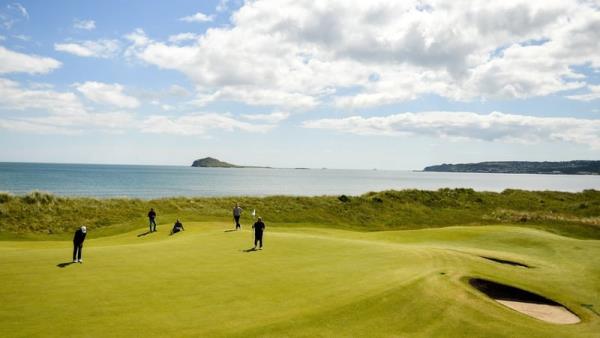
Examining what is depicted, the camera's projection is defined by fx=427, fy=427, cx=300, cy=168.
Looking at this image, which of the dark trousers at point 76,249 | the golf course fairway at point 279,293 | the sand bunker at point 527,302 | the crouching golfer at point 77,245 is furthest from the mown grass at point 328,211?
the sand bunker at point 527,302

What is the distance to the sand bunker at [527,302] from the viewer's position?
16.5 metres

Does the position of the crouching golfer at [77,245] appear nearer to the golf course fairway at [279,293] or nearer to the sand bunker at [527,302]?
the golf course fairway at [279,293]

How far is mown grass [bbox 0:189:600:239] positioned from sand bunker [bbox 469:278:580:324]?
98.7ft

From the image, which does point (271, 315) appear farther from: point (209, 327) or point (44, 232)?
point (44, 232)

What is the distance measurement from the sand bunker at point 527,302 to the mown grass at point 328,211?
3009 cm

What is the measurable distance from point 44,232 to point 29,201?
9.60 metres

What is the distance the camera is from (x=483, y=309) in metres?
15.3

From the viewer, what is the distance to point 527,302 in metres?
18.2

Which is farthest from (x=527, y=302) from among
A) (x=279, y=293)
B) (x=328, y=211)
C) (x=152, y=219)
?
(x=328, y=211)

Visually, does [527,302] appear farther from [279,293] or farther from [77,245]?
[77,245]

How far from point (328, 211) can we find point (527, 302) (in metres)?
41.3

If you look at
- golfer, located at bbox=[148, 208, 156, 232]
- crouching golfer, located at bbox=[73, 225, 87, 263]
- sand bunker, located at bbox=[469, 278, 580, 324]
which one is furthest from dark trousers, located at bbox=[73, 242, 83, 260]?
sand bunker, located at bbox=[469, 278, 580, 324]

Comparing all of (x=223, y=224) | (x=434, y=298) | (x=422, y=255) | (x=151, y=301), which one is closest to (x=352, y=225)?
(x=223, y=224)

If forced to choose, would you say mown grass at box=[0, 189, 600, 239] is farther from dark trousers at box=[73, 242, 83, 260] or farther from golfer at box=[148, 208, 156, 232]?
dark trousers at box=[73, 242, 83, 260]
